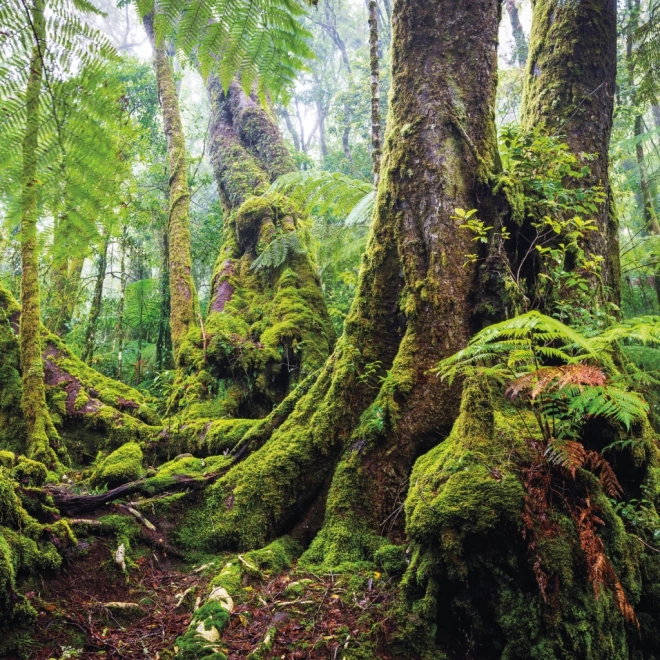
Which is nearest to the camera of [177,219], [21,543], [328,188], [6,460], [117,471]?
[21,543]

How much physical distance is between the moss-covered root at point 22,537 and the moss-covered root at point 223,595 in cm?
74

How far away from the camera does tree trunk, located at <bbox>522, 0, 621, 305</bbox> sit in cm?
430

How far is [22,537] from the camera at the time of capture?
2518 millimetres

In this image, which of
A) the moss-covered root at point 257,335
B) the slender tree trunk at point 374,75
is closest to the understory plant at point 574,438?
the moss-covered root at point 257,335

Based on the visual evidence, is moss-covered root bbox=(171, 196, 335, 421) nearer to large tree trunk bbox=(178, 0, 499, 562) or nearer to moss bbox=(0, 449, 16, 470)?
large tree trunk bbox=(178, 0, 499, 562)

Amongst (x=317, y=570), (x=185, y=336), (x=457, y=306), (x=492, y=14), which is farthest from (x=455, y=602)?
(x=185, y=336)

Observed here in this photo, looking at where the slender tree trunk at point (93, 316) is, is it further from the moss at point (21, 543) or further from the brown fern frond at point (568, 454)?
the brown fern frond at point (568, 454)

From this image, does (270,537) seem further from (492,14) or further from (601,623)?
(492,14)

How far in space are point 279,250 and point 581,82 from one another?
376 cm

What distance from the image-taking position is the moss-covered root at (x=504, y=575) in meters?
1.99

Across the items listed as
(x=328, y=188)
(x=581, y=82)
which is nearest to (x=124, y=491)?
(x=328, y=188)

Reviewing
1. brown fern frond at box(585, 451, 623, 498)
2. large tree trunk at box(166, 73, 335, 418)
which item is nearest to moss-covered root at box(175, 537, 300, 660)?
brown fern frond at box(585, 451, 623, 498)

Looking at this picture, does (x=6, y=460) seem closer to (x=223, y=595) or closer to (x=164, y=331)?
(x=223, y=595)

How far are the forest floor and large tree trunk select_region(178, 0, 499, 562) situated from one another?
35cm
